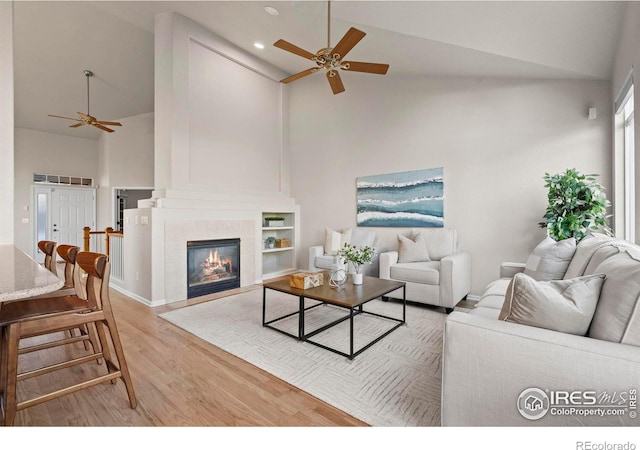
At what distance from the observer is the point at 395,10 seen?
3035mm

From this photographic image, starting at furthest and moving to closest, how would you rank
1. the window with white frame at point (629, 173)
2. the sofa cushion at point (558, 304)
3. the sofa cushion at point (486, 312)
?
the window with white frame at point (629, 173)
the sofa cushion at point (486, 312)
the sofa cushion at point (558, 304)

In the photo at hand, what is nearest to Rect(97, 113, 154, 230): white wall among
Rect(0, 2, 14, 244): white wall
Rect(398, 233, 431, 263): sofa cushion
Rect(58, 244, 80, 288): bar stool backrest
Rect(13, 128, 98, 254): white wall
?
Rect(13, 128, 98, 254): white wall

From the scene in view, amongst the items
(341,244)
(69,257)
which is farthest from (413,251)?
(69,257)

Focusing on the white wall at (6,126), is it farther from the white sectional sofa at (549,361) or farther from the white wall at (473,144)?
the white wall at (473,144)

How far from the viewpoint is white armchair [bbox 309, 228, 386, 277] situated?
15.3ft

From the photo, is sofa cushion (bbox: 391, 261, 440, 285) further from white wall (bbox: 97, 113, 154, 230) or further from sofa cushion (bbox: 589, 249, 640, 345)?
white wall (bbox: 97, 113, 154, 230)

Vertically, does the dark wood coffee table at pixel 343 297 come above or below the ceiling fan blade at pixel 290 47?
below

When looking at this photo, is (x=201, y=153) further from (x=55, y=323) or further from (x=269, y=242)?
(x=55, y=323)

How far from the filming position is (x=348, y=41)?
2.66 metres

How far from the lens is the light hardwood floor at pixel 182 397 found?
1599 millimetres

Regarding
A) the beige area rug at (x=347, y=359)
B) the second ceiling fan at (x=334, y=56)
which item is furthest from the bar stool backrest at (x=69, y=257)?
the second ceiling fan at (x=334, y=56)

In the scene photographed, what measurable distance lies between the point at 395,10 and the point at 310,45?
158 cm

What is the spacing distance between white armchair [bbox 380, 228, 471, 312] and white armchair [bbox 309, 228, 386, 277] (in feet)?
2.32

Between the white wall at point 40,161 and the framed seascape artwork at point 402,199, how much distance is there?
7.62 metres
